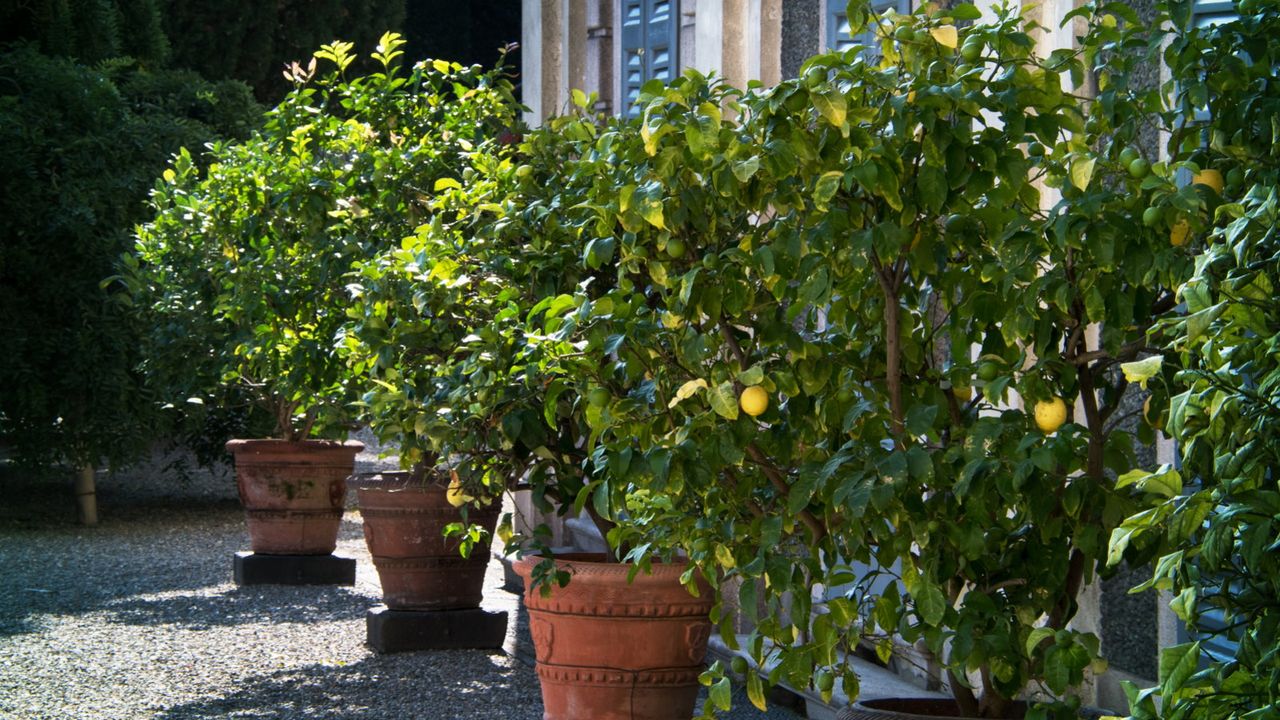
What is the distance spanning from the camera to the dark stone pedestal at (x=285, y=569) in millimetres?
8602

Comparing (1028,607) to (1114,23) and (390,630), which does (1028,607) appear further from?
(390,630)

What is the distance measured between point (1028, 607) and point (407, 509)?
13.5 feet

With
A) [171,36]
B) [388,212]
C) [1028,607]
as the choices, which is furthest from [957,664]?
[171,36]

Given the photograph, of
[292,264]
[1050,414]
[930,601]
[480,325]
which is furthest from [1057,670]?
[292,264]

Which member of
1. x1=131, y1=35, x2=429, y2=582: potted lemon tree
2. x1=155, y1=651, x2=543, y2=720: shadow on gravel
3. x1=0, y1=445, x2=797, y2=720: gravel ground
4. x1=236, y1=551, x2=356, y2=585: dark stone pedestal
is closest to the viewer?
x1=155, y1=651, x2=543, y2=720: shadow on gravel

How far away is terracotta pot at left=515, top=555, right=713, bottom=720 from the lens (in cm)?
458

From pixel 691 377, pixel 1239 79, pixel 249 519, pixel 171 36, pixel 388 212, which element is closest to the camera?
pixel 1239 79

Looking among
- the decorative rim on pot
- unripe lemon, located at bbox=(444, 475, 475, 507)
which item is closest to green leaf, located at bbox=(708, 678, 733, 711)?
unripe lemon, located at bbox=(444, 475, 475, 507)

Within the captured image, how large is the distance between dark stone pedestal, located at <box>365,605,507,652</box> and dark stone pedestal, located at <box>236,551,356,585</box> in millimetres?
1950

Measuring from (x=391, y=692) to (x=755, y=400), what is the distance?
11.4 ft

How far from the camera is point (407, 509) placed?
6.58m

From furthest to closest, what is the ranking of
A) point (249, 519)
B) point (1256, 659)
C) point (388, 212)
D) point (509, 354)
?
point (249, 519), point (388, 212), point (509, 354), point (1256, 659)

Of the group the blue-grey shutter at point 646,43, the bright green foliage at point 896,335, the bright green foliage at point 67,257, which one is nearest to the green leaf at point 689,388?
Result: the bright green foliage at point 896,335

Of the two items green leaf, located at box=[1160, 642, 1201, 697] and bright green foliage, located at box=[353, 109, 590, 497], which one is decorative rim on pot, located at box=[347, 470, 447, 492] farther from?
green leaf, located at box=[1160, 642, 1201, 697]
